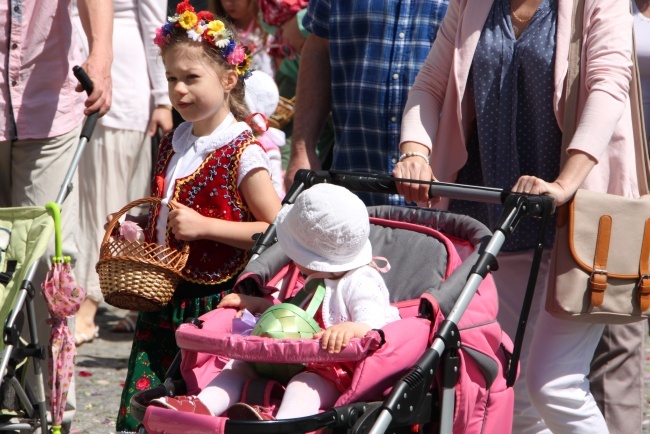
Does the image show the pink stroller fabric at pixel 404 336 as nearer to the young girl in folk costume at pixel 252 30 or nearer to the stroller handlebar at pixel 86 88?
the stroller handlebar at pixel 86 88

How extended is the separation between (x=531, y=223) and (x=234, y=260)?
1064mm

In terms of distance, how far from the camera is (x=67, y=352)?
470 cm

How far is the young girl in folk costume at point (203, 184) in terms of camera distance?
14.0 feet

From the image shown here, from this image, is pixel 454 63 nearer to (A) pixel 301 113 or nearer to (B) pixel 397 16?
(B) pixel 397 16

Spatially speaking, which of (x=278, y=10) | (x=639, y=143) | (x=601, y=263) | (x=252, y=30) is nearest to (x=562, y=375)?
(x=601, y=263)

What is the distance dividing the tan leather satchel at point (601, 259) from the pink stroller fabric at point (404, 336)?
0.30m

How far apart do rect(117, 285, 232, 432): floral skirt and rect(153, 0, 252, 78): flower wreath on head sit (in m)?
0.85

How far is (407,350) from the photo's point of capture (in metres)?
3.34

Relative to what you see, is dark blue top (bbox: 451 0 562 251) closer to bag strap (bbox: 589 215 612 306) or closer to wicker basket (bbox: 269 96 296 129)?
bag strap (bbox: 589 215 612 306)

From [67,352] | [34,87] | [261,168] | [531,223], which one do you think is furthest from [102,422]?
[531,223]

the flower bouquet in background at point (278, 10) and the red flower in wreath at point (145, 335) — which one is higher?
the flower bouquet in background at point (278, 10)

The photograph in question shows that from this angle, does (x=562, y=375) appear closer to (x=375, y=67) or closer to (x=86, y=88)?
(x=375, y=67)

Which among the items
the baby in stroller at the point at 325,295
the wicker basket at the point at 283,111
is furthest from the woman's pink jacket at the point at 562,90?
the wicker basket at the point at 283,111

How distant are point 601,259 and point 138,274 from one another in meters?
1.52
